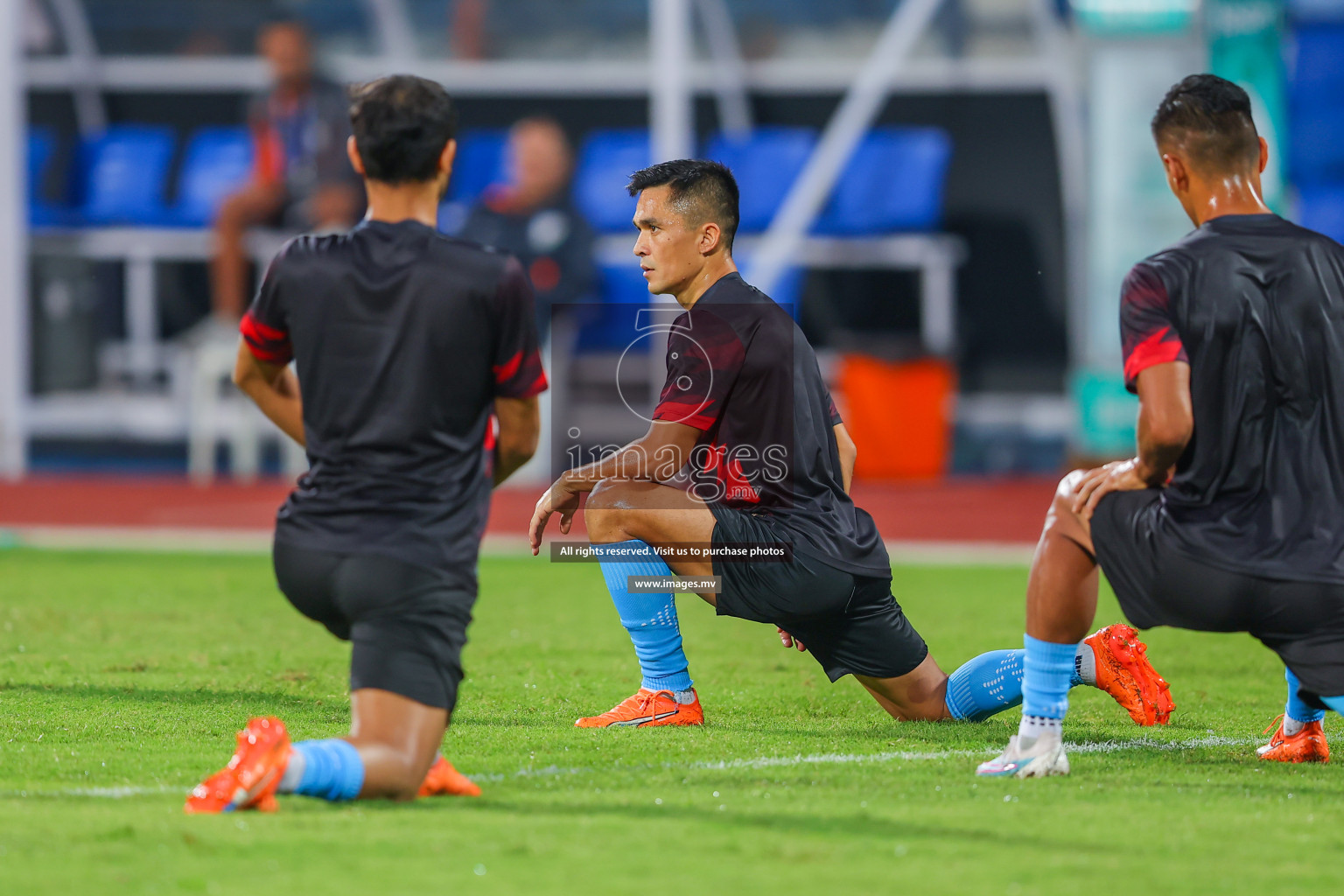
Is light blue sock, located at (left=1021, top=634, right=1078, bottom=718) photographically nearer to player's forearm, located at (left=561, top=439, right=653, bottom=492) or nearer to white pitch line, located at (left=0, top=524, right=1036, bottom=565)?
player's forearm, located at (left=561, top=439, right=653, bottom=492)

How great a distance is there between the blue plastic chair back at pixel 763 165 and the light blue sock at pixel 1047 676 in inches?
396

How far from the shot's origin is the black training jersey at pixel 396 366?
12.6 ft

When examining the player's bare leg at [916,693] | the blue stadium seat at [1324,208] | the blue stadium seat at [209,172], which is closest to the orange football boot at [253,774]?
the player's bare leg at [916,693]

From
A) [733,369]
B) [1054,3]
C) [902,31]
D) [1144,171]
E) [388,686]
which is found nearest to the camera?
[388,686]

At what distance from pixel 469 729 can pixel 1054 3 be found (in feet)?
37.4

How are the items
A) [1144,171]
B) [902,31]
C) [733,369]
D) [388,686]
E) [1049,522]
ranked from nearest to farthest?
[388,686]
[1049,522]
[733,369]
[1144,171]
[902,31]

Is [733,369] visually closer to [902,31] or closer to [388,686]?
[388,686]

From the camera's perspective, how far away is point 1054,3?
582 inches

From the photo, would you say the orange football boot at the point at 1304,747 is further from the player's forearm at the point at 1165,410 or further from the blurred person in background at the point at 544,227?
the blurred person in background at the point at 544,227

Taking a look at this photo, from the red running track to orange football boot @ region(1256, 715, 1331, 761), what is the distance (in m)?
5.89

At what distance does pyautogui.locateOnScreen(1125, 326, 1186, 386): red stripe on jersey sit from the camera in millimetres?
3908

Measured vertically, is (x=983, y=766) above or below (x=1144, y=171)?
below

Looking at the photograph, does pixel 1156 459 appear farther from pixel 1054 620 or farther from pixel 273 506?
pixel 273 506

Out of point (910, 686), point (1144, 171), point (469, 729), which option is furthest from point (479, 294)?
point (1144, 171)
